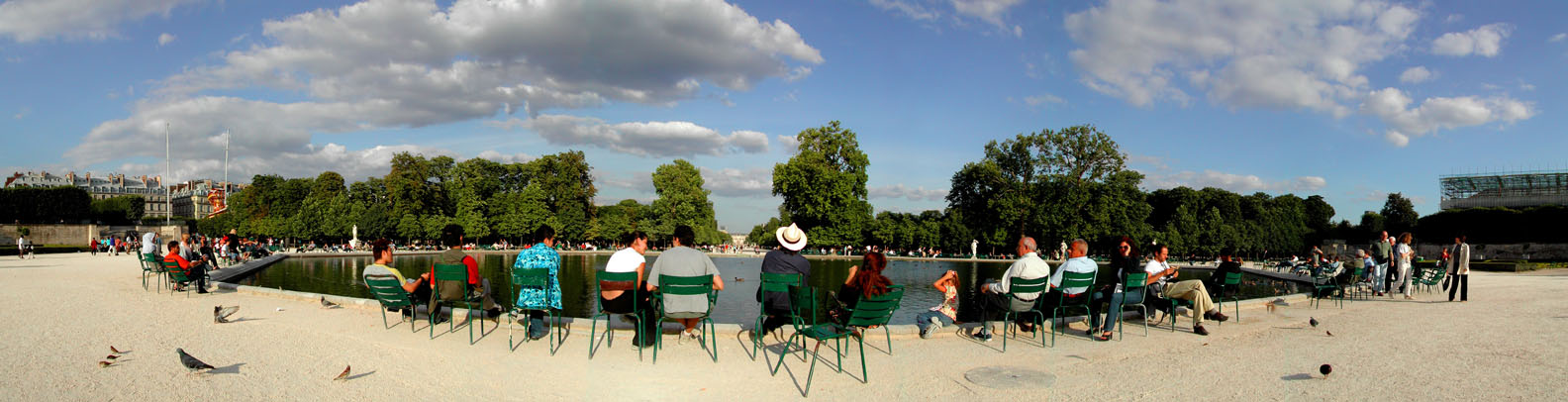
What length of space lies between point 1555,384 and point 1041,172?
45698 mm

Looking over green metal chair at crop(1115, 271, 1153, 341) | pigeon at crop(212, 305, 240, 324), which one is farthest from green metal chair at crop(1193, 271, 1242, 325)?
pigeon at crop(212, 305, 240, 324)

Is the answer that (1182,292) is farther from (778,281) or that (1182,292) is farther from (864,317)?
(778,281)

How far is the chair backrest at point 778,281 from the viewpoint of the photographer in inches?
263

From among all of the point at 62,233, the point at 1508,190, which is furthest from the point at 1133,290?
the point at 1508,190

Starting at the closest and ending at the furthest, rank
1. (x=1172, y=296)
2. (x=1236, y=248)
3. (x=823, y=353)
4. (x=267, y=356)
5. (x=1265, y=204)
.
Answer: (x=267, y=356)
(x=823, y=353)
(x=1172, y=296)
(x=1236, y=248)
(x=1265, y=204)

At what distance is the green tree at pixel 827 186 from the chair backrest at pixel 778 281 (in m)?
41.3

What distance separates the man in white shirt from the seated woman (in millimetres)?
1511

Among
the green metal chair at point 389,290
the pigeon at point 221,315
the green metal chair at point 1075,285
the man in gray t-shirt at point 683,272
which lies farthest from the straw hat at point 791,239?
the pigeon at point 221,315

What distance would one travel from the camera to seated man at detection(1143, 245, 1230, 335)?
8250mm

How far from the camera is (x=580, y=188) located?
206 feet

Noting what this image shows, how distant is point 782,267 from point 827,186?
4151cm

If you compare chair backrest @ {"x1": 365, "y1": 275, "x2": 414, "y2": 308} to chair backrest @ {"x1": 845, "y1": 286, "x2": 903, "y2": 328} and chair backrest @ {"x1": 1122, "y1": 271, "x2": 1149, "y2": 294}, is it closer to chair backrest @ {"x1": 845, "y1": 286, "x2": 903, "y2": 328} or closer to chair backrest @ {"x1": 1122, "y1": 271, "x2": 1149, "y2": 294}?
chair backrest @ {"x1": 845, "y1": 286, "x2": 903, "y2": 328}

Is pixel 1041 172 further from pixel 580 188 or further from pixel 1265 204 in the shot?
pixel 580 188

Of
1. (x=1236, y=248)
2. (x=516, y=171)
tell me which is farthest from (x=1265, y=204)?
(x=516, y=171)
